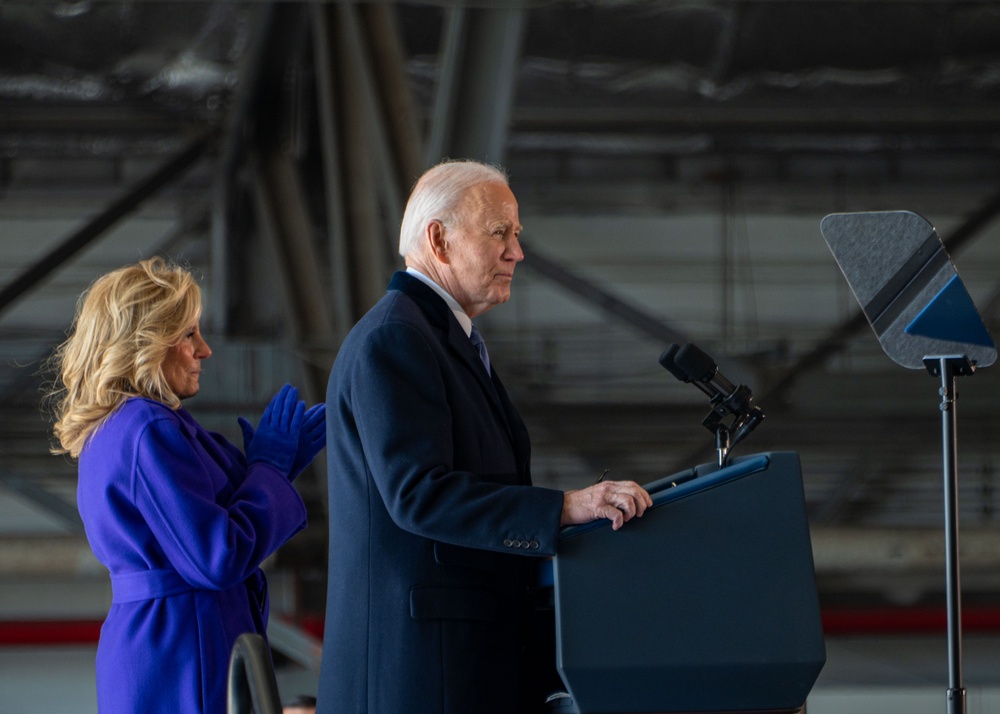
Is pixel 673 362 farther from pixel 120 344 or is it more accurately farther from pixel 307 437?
pixel 120 344

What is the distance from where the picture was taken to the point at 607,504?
1.80 metres

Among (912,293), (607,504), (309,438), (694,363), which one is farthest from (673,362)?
(912,293)

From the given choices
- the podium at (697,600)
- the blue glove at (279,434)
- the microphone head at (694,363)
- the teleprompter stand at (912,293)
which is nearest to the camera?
the podium at (697,600)

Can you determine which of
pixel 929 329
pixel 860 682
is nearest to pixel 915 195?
pixel 860 682

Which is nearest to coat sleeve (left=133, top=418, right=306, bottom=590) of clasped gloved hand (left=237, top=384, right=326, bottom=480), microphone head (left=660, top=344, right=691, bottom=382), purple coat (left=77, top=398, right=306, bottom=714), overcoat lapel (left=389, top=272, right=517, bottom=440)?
purple coat (left=77, top=398, right=306, bottom=714)

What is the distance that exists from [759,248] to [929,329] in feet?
41.5

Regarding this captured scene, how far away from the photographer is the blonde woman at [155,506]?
2.13 metres

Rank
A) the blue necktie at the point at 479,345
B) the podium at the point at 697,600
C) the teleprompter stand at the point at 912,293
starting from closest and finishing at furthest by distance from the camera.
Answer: the podium at the point at 697,600, the blue necktie at the point at 479,345, the teleprompter stand at the point at 912,293

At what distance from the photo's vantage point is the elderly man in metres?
1.89

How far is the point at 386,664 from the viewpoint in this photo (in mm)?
1979

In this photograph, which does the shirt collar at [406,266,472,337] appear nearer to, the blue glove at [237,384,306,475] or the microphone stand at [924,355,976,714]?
the blue glove at [237,384,306,475]

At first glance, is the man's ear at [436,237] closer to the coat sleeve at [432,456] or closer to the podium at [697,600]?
the coat sleeve at [432,456]

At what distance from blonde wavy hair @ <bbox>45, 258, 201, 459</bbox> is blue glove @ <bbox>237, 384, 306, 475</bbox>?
0.67 feet

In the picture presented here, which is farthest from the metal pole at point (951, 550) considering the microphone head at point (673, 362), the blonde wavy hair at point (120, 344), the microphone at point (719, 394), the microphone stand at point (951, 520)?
the blonde wavy hair at point (120, 344)
